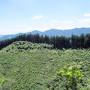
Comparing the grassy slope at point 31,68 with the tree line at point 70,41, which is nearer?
the grassy slope at point 31,68

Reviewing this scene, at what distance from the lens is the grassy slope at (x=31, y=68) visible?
5255 centimetres

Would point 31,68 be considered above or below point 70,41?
below

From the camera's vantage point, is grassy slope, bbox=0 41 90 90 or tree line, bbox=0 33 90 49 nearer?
grassy slope, bbox=0 41 90 90

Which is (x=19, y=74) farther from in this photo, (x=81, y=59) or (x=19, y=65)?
(x=81, y=59)

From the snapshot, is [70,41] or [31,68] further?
[70,41]

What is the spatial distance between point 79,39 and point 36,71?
2003 inches

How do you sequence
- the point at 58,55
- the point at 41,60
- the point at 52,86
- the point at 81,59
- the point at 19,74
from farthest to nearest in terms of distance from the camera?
the point at 58,55 → the point at 41,60 → the point at 81,59 → the point at 19,74 → the point at 52,86

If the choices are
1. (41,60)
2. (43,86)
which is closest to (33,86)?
(43,86)

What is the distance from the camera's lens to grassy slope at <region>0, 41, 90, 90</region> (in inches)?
2069

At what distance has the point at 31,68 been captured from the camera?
66.8 m

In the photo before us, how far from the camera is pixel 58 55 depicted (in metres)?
81.9

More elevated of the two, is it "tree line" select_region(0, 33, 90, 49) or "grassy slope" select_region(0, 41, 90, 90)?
"tree line" select_region(0, 33, 90, 49)

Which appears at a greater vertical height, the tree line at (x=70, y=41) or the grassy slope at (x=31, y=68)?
the tree line at (x=70, y=41)

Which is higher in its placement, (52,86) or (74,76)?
(74,76)
